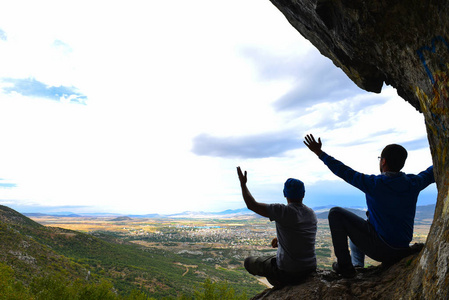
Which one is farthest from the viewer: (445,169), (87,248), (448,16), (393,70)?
(87,248)

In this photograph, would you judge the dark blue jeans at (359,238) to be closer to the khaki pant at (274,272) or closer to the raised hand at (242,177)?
the khaki pant at (274,272)

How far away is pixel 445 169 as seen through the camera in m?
4.45

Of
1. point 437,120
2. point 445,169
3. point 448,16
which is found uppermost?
point 448,16

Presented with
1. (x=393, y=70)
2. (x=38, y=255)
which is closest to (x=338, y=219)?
(x=393, y=70)

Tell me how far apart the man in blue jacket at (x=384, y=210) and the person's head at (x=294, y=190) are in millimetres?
767

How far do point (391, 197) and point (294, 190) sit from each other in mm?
1861

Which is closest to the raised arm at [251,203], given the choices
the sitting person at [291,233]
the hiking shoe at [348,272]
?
the sitting person at [291,233]

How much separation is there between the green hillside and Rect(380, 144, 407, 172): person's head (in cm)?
3876

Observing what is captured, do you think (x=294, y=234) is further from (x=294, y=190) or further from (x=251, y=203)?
(x=251, y=203)

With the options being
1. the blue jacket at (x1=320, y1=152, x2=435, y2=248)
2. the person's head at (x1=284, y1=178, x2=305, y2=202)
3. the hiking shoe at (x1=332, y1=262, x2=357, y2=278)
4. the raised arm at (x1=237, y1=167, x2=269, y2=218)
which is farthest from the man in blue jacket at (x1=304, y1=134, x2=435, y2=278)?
the raised arm at (x1=237, y1=167, x2=269, y2=218)

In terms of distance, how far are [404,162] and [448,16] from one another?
2.62 m

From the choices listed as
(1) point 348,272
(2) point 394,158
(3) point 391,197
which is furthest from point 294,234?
(2) point 394,158

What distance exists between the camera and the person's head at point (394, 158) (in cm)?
490

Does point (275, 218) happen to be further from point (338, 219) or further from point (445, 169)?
point (445, 169)
